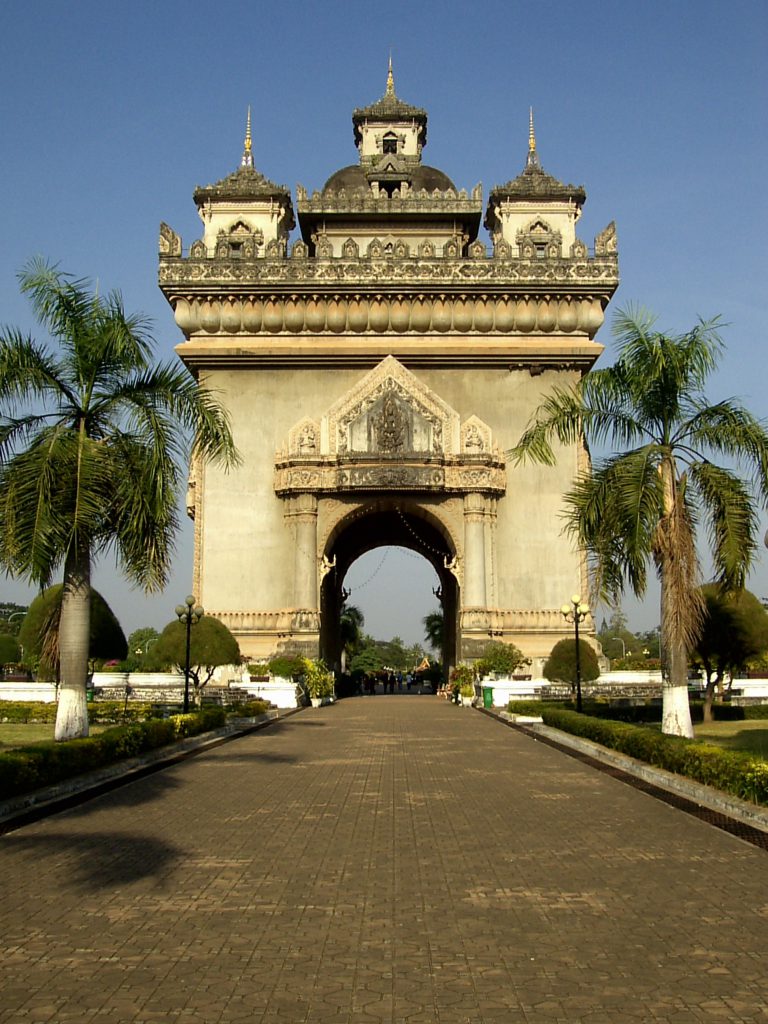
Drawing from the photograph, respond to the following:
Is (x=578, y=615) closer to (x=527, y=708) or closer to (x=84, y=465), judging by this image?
(x=527, y=708)

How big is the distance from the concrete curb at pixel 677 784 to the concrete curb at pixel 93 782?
605 centimetres

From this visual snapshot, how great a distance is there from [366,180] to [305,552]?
1812 cm

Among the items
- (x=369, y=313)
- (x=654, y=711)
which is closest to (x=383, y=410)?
(x=369, y=313)

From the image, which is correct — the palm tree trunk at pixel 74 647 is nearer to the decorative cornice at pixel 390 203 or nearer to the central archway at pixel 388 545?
the central archway at pixel 388 545

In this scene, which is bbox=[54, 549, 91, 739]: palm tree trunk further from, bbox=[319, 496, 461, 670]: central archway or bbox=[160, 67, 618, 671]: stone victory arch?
bbox=[319, 496, 461, 670]: central archway

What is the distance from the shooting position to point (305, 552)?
3606cm

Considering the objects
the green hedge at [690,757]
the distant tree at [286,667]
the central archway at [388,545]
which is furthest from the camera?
the central archway at [388,545]

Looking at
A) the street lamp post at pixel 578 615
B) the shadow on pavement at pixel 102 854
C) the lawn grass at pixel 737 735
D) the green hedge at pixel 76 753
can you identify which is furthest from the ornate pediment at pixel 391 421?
the shadow on pavement at pixel 102 854

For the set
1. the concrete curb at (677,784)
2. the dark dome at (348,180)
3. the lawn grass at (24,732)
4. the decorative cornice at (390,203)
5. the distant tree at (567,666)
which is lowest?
the concrete curb at (677,784)

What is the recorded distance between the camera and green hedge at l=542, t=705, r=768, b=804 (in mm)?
10766

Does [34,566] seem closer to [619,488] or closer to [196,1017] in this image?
[619,488]

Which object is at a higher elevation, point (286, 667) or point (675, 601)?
point (675, 601)

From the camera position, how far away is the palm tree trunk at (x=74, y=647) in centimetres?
1512

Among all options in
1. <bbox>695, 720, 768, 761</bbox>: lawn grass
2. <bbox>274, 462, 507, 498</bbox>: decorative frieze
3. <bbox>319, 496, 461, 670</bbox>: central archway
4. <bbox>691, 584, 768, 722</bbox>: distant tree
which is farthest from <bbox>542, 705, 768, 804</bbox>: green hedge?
<bbox>319, 496, 461, 670</bbox>: central archway
